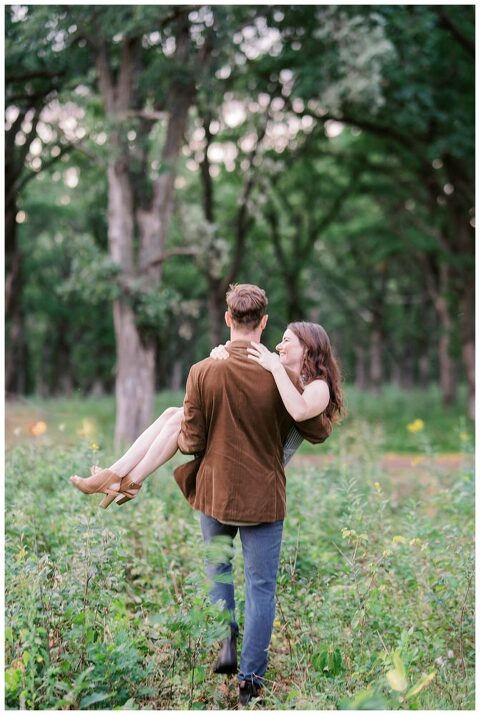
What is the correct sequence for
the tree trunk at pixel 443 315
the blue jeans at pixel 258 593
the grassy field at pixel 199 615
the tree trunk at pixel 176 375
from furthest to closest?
1. the tree trunk at pixel 176 375
2. the tree trunk at pixel 443 315
3. the blue jeans at pixel 258 593
4. the grassy field at pixel 199 615

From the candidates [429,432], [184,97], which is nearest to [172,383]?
[429,432]

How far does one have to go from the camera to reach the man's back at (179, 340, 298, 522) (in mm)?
3852

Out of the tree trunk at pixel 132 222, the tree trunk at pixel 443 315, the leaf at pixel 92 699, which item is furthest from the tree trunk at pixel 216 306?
the leaf at pixel 92 699

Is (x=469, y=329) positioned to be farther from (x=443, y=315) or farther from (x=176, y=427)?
(x=176, y=427)

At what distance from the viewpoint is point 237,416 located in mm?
3873

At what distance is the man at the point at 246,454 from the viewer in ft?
12.6

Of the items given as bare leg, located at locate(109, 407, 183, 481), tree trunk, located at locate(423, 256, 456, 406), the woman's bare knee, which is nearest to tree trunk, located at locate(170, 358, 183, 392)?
tree trunk, located at locate(423, 256, 456, 406)

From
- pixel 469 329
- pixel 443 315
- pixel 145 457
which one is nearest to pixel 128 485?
pixel 145 457

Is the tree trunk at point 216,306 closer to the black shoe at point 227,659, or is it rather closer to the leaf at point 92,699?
the black shoe at point 227,659

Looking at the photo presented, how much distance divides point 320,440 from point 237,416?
1.55 ft

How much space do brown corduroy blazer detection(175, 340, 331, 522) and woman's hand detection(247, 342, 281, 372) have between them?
0.03 metres

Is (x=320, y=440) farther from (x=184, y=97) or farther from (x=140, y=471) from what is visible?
(x=184, y=97)

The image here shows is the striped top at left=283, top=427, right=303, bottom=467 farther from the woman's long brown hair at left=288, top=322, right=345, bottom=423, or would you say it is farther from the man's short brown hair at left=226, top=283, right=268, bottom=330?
the man's short brown hair at left=226, top=283, right=268, bottom=330

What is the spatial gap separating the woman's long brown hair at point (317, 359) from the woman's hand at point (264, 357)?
0.92 ft
